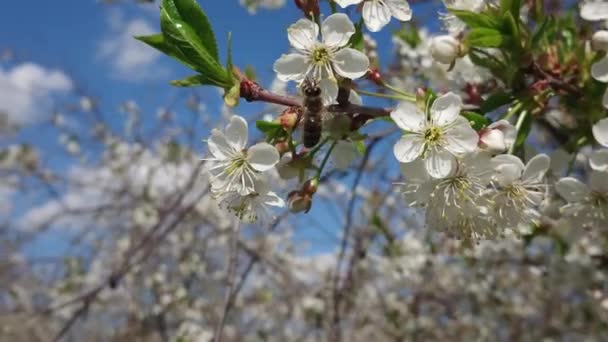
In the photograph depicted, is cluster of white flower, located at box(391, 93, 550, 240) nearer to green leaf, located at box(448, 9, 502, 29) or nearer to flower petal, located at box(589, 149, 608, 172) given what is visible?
flower petal, located at box(589, 149, 608, 172)

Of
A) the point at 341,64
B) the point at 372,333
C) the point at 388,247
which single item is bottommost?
the point at 341,64

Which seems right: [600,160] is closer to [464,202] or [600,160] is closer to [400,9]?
[464,202]

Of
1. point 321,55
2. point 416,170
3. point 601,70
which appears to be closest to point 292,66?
point 321,55

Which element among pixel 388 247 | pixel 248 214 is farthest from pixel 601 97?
pixel 388 247

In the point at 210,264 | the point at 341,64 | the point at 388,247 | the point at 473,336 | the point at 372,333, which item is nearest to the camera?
the point at 341,64

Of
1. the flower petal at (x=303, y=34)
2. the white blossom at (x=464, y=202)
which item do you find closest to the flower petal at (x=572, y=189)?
the white blossom at (x=464, y=202)

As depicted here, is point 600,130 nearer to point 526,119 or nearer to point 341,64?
point 526,119

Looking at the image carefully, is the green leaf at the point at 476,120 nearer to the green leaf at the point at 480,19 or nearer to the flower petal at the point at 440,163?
the flower petal at the point at 440,163
